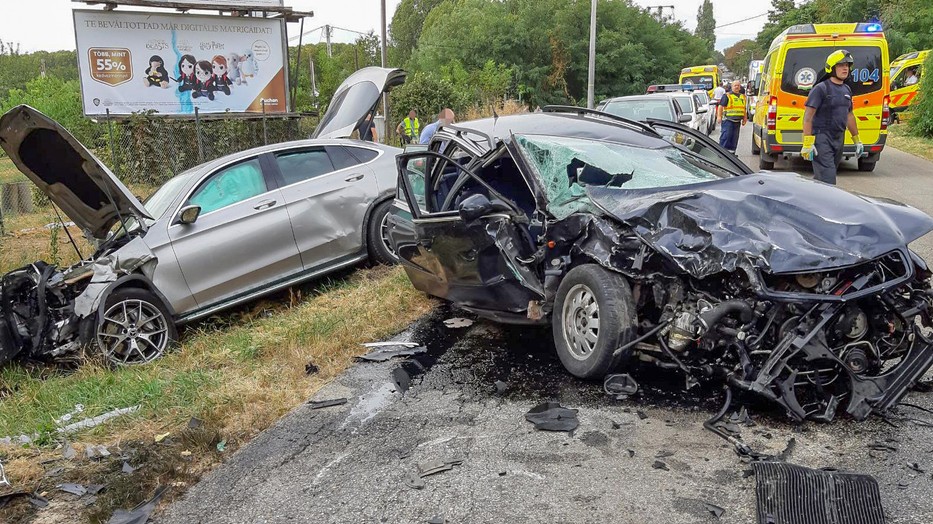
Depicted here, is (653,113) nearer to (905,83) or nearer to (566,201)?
(566,201)

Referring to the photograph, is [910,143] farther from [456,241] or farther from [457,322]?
[456,241]

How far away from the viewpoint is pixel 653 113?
584 inches

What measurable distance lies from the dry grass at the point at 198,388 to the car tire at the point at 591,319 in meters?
1.71

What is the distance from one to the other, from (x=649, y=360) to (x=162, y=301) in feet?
14.0

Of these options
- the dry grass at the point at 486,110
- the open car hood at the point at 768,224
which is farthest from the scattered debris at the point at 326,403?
the dry grass at the point at 486,110

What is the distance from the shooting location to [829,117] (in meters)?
A: 8.08

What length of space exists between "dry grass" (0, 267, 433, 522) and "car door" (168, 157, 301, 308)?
0.41m

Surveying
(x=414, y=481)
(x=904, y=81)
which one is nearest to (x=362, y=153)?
(x=414, y=481)

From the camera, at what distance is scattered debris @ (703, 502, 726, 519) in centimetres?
312

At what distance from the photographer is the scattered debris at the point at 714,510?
3115 millimetres

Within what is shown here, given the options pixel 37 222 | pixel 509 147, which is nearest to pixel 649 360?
pixel 509 147

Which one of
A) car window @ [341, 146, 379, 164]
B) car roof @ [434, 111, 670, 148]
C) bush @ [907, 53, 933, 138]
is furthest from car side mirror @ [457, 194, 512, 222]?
bush @ [907, 53, 933, 138]

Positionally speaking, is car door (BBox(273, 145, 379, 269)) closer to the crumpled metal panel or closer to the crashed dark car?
the crumpled metal panel

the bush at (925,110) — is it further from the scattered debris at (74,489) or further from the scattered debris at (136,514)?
the scattered debris at (74,489)
